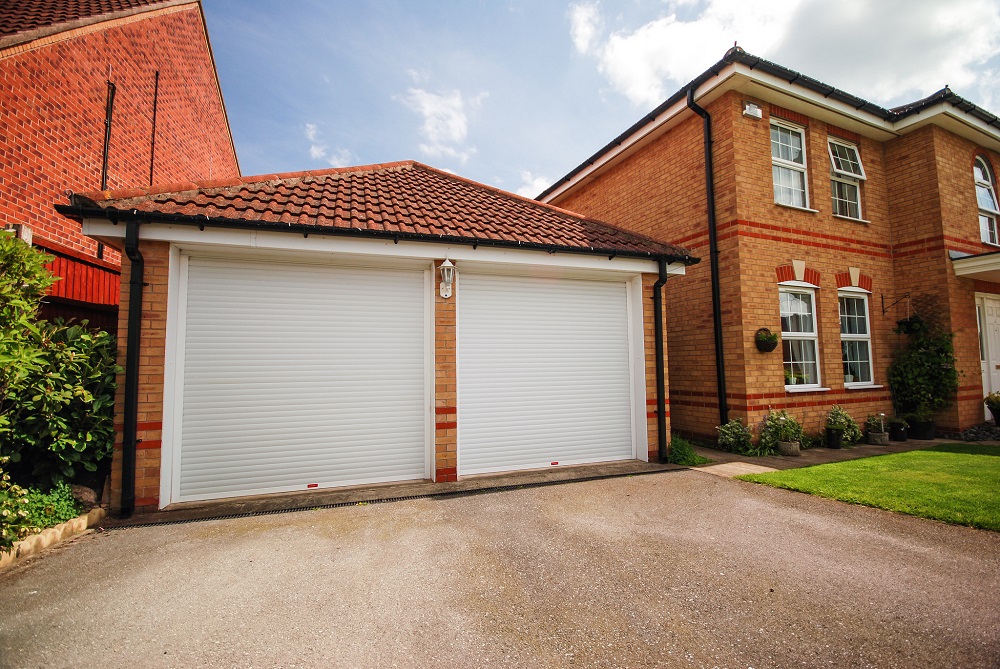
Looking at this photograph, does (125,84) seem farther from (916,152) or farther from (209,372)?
(916,152)

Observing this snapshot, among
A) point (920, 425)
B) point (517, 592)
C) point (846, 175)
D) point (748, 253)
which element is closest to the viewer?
point (517, 592)

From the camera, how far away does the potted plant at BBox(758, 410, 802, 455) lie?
22.9 feet

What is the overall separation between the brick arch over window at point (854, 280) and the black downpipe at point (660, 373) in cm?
496

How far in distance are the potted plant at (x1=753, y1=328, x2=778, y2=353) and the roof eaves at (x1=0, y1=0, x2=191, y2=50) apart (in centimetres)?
1179

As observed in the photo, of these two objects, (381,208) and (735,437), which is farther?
(735,437)

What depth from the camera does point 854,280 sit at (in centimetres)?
868

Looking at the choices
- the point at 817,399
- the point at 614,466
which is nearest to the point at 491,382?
the point at 614,466

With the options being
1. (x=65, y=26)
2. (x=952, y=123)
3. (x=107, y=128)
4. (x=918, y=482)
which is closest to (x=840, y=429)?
(x=918, y=482)

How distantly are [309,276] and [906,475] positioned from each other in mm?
8624

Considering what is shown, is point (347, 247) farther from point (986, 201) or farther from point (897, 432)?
point (986, 201)

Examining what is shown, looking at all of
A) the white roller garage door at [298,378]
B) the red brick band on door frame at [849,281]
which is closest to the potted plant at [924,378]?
the red brick band on door frame at [849,281]

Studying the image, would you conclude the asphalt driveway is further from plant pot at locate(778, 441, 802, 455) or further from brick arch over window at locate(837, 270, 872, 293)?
brick arch over window at locate(837, 270, 872, 293)

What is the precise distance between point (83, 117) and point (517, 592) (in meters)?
9.50

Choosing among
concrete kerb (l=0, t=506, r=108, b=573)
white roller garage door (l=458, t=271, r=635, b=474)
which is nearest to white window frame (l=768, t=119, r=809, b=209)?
white roller garage door (l=458, t=271, r=635, b=474)
